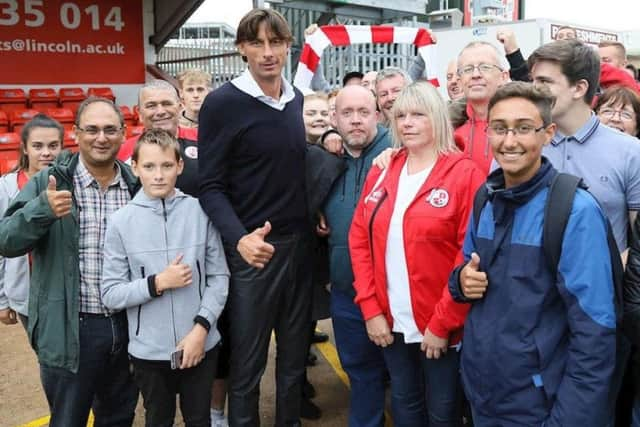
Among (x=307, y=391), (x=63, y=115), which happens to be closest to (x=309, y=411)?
(x=307, y=391)

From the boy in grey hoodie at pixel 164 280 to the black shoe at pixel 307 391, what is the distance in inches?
47.4

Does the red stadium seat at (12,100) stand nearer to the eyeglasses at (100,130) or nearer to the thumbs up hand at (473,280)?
the eyeglasses at (100,130)

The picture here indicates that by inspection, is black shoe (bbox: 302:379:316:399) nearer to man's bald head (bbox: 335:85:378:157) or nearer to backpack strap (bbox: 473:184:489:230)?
man's bald head (bbox: 335:85:378:157)

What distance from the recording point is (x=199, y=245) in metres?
2.48

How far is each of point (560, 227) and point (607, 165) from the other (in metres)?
0.55

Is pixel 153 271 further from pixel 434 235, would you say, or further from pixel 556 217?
pixel 556 217

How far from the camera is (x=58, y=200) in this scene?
2205mm

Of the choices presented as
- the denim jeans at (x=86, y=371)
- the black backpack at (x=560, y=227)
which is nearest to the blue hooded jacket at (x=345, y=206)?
the denim jeans at (x=86, y=371)

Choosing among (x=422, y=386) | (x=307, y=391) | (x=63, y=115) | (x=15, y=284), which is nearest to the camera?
(x=422, y=386)

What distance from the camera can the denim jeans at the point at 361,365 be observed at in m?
2.77

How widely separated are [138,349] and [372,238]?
1.11m

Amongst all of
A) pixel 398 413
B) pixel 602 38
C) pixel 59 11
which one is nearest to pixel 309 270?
pixel 398 413

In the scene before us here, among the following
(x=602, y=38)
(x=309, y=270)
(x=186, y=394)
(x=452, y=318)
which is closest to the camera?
(x=452, y=318)

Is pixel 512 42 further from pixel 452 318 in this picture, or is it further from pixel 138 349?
pixel 138 349
